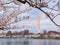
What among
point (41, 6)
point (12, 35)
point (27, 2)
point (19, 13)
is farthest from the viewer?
point (12, 35)

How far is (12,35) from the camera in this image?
5672 mm

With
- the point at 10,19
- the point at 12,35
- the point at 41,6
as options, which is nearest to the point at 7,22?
the point at 10,19

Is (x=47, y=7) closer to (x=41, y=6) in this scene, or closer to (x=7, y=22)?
(x=41, y=6)

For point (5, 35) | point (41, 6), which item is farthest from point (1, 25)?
point (41, 6)

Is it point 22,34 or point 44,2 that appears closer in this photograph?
point 44,2

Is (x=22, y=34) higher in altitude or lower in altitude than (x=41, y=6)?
lower

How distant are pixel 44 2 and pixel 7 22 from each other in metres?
1.43

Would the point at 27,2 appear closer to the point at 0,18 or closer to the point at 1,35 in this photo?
the point at 0,18

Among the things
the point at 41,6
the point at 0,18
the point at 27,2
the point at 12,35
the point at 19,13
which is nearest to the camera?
the point at 27,2

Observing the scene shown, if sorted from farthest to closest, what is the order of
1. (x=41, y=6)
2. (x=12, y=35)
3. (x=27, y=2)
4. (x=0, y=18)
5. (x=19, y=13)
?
1. (x=12, y=35)
2. (x=0, y=18)
3. (x=19, y=13)
4. (x=41, y=6)
5. (x=27, y=2)

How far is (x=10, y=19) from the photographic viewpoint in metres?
4.98

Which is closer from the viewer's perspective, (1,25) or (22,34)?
(1,25)

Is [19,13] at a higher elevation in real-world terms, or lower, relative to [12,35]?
higher

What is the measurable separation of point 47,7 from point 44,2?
0.50 feet
